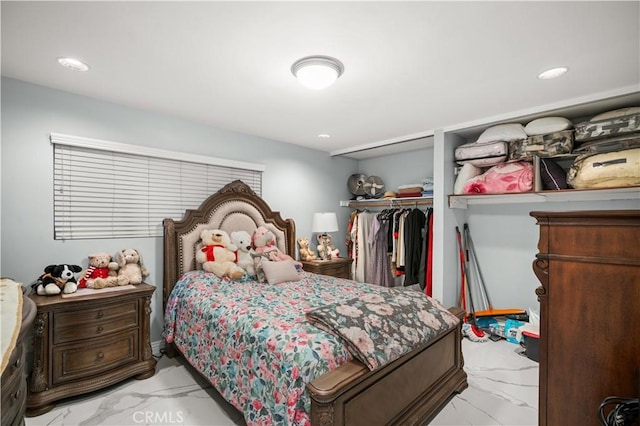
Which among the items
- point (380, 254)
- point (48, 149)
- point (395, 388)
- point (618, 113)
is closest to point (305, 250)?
point (380, 254)

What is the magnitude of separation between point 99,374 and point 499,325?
3.76m

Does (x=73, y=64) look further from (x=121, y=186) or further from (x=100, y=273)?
(x=100, y=273)

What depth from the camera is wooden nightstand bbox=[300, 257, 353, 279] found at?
3.92 m

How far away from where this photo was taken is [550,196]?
2.99 m

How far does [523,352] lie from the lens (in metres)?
2.97

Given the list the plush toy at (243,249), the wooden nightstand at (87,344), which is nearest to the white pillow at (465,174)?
the plush toy at (243,249)

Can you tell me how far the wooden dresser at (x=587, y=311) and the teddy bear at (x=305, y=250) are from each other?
3026mm

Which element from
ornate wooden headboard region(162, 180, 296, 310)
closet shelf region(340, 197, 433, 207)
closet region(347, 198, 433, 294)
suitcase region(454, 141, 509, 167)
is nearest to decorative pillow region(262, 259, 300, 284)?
ornate wooden headboard region(162, 180, 296, 310)

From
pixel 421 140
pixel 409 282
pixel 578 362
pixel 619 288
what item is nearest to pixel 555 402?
pixel 578 362

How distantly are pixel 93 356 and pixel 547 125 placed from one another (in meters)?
4.30

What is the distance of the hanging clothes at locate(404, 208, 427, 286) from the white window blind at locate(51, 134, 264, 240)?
239cm

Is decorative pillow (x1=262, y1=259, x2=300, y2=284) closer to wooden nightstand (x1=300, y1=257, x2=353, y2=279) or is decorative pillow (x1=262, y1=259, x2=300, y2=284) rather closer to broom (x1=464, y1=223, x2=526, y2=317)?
wooden nightstand (x1=300, y1=257, x2=353, y2=279)

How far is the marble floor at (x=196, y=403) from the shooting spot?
6.46ft

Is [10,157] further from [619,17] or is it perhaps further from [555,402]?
[619,17]
